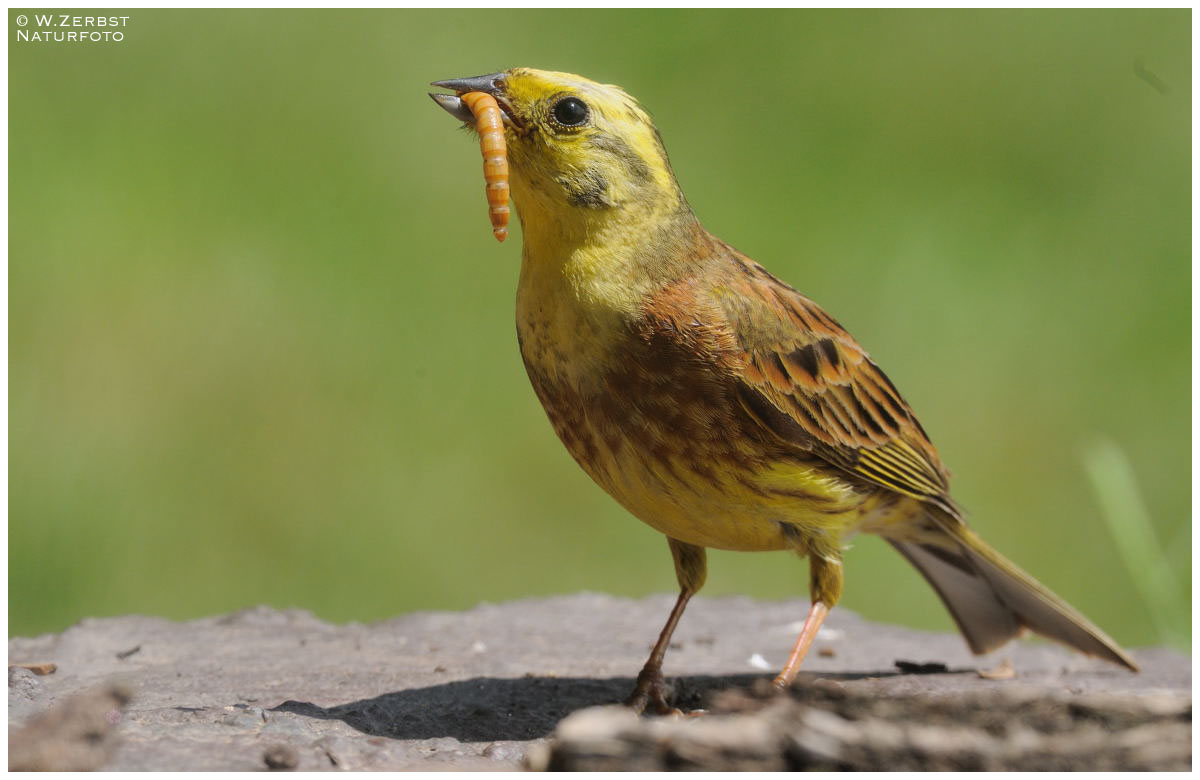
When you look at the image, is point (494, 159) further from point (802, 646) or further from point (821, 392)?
point (802, 646)

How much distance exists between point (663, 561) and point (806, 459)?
4.46m

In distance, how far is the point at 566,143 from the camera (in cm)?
463

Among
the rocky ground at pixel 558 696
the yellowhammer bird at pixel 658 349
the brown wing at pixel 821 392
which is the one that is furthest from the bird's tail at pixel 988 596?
the yellowhammer bird at pixel 658 349

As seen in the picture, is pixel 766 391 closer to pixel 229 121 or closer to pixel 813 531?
pixel 813 531

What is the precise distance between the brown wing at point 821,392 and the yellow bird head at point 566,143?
1.60 feet

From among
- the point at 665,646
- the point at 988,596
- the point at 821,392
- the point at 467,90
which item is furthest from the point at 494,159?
the point at 988,596

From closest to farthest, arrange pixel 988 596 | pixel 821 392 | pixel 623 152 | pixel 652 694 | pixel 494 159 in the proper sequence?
pixel 494 159
pixel 623 152
pixel 821 392
pixel 652 694
pixel 988 596

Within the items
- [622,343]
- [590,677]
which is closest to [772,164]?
[590,677]

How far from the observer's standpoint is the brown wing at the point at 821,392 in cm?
482

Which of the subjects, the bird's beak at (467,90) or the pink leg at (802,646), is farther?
the pink leg at (802,646)

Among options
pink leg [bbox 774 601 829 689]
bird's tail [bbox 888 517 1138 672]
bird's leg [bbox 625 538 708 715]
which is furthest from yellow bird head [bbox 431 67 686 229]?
bird's tail [bbox 888 517 1138 672]

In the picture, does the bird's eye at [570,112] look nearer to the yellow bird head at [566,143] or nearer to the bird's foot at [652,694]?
the yellow bird head at [566,143]

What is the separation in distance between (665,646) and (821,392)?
1058 mm

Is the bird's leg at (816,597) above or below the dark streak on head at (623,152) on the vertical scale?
below
